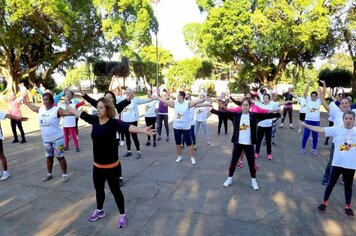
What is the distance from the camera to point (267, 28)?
21406 mm

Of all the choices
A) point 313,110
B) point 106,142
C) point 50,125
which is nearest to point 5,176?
point 50,125

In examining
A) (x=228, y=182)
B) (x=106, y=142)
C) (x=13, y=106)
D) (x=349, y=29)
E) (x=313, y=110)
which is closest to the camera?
(x=106, y=142)

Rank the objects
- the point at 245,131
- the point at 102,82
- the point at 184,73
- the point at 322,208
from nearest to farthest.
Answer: the point at 322,208, the point at 245,131, the point at 102,82, the point at 184,73

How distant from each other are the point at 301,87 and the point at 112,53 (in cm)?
2016

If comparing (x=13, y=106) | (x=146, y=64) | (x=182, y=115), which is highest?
(x=146, y=64)

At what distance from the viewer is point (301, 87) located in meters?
24.9

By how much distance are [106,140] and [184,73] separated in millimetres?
39870

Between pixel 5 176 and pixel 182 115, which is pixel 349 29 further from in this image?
pixel 5 176

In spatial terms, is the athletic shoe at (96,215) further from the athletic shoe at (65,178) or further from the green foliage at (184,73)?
the green foliage at (184,73)

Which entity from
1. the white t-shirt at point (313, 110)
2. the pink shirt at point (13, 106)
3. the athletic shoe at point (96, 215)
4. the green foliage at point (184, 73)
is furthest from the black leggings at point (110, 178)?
the green foliage at point (184, 73)

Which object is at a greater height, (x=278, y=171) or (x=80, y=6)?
(x=80, y=6)

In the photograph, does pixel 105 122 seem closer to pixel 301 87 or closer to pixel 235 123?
pixel 235 123

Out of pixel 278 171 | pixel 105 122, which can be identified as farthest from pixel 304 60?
pixel 105 122

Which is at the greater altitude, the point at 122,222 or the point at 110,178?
the point at 110,178
